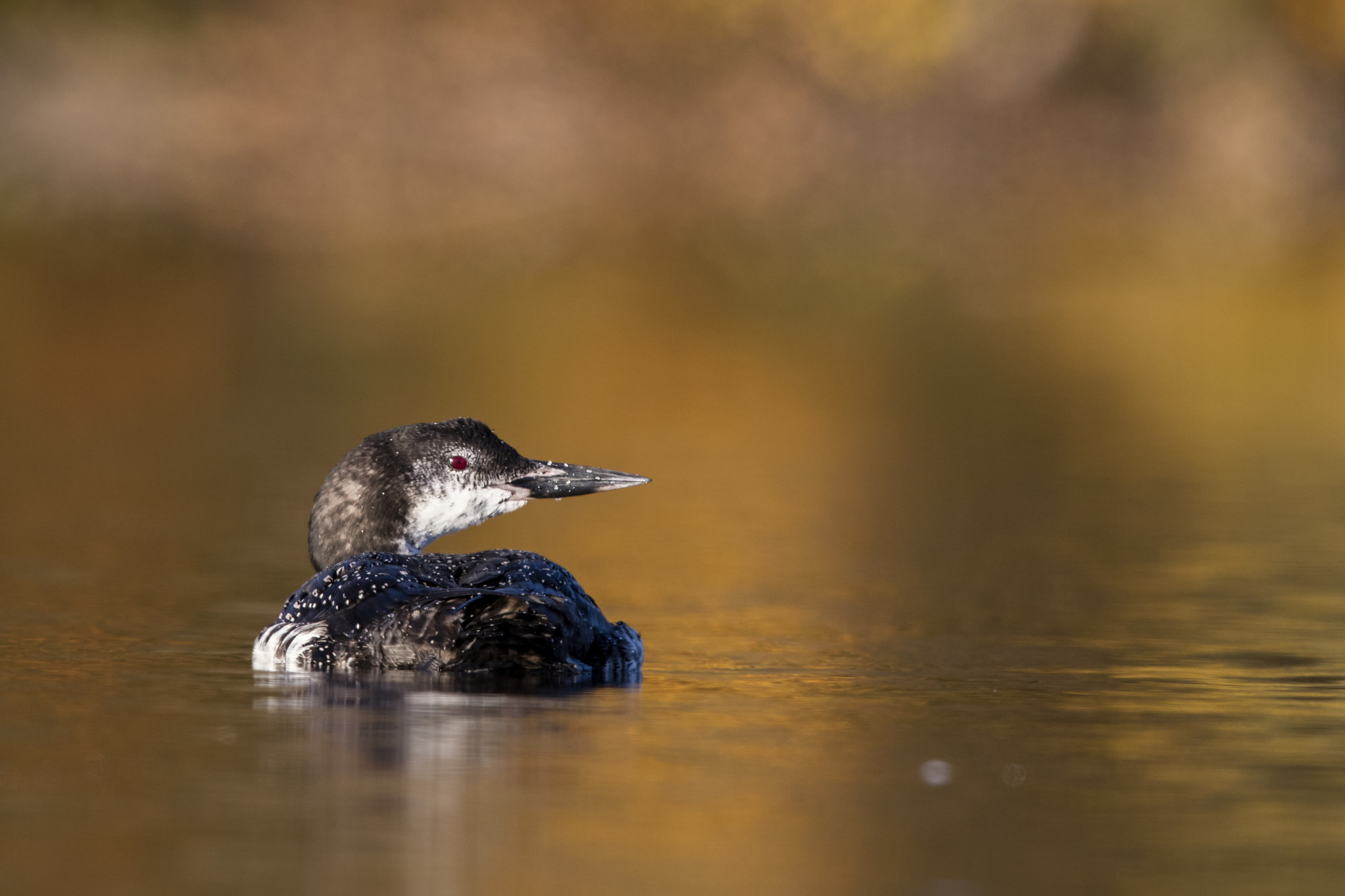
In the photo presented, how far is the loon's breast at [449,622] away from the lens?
23.0 ft

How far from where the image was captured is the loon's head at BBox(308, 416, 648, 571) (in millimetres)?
8453

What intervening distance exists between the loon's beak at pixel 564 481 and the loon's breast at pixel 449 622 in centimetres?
96

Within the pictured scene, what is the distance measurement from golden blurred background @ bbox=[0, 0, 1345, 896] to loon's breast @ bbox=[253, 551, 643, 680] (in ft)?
0.51

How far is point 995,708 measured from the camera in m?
7.02

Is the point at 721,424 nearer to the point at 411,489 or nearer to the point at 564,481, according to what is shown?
the point at 564,481

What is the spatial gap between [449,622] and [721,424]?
26.5ft

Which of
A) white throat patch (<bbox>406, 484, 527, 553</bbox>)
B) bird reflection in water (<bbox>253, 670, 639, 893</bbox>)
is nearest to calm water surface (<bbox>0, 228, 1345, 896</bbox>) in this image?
bird reflection in water (<bbox>253, 670, 639, 893</bbox>)

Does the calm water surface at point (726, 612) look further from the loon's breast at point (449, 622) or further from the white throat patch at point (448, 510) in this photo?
the white throat patch at point (448, 510)

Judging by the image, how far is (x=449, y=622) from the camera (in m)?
7.03

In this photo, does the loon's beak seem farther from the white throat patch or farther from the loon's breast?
the loon's breast

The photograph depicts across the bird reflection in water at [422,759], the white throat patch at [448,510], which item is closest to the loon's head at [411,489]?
the white throat patch at [448,510]

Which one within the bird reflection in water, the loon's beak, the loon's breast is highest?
the loon's beak

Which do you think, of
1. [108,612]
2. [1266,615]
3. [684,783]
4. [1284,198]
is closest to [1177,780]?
[684,783]

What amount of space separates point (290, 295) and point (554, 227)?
834 cm
